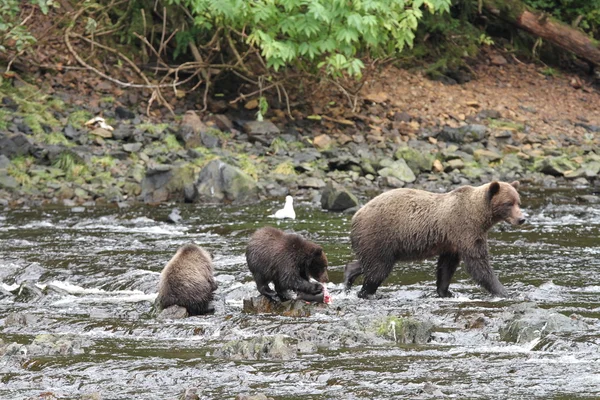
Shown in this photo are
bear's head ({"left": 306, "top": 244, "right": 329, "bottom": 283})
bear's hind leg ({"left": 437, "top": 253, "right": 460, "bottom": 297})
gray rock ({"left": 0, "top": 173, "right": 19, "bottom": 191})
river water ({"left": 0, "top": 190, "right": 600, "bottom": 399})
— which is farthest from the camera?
gray rock ({"left": 0, "top": 173, "right": 19, "bottom": 191})

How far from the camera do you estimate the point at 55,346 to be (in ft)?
27.5

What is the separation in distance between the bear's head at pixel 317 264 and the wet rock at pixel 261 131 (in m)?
11.8

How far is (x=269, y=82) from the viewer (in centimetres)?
2391

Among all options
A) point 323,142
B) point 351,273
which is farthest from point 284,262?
point 323,142

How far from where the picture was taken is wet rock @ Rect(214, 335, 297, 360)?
812 centimetres

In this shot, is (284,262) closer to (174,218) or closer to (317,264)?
(317,264)

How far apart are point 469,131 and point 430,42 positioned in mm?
5805

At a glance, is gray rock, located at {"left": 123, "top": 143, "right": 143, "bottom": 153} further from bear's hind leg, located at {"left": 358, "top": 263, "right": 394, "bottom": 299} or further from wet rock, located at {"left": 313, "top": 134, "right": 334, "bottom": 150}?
bear's hind leg, located at {"left": 358, "top": 263, "right": 394, "bottom": 299}

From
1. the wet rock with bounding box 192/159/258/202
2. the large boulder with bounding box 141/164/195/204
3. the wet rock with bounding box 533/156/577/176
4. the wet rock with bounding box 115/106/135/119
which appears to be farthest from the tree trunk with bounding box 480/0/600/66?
the large boulder with bounding box 141/164/195/204

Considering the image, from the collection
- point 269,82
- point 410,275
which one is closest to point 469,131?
point 269,82

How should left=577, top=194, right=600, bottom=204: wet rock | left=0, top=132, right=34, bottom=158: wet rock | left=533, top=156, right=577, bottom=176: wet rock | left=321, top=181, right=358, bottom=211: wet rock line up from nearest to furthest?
1. left=321, top=181, right=358, bottom=211: wet rock
2. left=577, top=194, right=600, bottom=204: wet rock
3. left=0, top=132, right=34, bottom=158: wet rock
4. left=533, top=156, right=577, bottom=176: wet rock

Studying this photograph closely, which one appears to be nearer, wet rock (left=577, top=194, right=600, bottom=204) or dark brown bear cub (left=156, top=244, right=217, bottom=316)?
dark brown bear cub (left=156, top=244, right=217, bottom=316)

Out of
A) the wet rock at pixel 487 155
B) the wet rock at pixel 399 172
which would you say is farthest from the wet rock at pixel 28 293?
the wet rock at pixel 487 155

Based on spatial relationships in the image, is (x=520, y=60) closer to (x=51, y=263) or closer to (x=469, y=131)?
(x=469, y=131)
